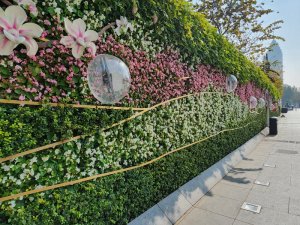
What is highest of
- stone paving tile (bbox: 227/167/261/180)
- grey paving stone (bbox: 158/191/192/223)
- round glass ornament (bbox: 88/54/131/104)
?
round glass ornament (bbox: 88/54/131/104)

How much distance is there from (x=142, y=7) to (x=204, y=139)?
3872 millimetres

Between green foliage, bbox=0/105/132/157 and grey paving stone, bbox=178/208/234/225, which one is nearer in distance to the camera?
green foliage, bbox=0/105/132/157

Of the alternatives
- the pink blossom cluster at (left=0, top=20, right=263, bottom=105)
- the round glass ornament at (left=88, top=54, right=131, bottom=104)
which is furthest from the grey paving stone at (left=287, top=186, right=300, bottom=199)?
the round glass ornament at (left=88, top=54, right=131, bottom=104)

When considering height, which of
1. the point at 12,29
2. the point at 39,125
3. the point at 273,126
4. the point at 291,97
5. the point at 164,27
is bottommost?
the point at 273,126

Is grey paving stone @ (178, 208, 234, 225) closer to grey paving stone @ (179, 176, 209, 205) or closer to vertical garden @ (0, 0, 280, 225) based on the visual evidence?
grey paving stone @ (179, 176, 209, 205)

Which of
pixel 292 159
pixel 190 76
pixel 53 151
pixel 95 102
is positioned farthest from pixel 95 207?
pixel 292 159

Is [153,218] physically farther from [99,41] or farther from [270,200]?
[99,41]

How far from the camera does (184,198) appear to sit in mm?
4801

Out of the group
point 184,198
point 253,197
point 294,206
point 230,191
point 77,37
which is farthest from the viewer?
point 230,191

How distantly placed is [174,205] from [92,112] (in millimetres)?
2571

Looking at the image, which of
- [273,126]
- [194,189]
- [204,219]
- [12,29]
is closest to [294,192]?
[194,189]

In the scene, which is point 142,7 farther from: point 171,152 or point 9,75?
point 171,152

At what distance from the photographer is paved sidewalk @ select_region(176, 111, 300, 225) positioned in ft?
13.9

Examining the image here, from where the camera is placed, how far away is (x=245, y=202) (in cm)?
495
